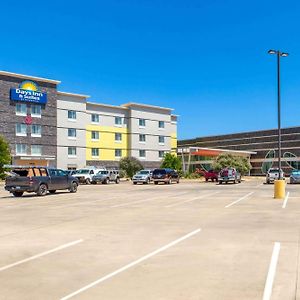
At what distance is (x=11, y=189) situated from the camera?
95.0ft

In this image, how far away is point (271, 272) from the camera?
7418 mm

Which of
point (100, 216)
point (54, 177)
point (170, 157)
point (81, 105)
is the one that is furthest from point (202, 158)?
point (100, 216)

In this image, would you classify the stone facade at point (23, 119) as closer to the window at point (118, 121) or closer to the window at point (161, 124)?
the window at point (118, 121)

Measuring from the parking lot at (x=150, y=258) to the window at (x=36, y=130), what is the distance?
174ft

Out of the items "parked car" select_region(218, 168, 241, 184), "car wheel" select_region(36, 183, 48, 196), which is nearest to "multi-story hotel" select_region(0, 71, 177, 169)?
"parked car" select_region(218, 168, 241, 184)

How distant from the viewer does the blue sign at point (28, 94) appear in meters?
63.8

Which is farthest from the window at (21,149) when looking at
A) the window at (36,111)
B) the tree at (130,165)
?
the tree at (130,165)

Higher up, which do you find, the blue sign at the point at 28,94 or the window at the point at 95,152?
the blue sign at the point at 28,94

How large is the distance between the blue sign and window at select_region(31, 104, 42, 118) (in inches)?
36.9

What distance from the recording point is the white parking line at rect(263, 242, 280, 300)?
20.3ft

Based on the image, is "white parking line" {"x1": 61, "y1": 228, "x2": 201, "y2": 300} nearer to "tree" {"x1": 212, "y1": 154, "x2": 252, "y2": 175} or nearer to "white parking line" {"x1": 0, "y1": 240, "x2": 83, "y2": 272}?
"white parking line" {"x1": 0, "y1": 240, "x2": 83, "y2": 272}

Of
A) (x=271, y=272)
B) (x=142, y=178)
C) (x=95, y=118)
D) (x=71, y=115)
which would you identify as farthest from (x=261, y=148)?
(x=271, y=272)

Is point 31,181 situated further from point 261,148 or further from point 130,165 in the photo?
point 261,148

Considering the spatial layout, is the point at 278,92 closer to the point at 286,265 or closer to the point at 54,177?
the point at 54,177
